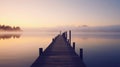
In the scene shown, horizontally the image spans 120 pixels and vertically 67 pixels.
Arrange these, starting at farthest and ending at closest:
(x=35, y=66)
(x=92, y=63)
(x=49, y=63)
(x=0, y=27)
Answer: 1. (x=0, y=27)
2. (x=92, y=63)
3. (x=49, y=63)
4. (x=35, y=66)

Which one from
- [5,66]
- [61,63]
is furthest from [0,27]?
[61,63]

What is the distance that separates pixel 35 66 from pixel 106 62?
1238cm

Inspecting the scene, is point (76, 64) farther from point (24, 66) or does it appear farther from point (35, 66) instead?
point (24, 66)

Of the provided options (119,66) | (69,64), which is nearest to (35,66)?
(69,64)

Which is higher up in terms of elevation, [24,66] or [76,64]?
[76,64]

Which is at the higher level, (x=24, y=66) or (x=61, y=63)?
(x=61, y=63)

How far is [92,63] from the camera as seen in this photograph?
21891 mm

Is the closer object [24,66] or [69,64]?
[69,64]

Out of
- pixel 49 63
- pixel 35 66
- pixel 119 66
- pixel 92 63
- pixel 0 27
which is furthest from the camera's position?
pixel 0 27

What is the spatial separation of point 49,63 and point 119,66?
1020cm

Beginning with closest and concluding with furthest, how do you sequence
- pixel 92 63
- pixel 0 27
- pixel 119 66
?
pixel 119 66 < pixel 92 63 < pixel 0 27

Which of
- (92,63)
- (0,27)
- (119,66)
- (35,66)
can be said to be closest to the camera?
(35,66)

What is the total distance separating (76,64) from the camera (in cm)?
1212

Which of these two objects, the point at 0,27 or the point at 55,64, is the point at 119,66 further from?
the point at 0,27
